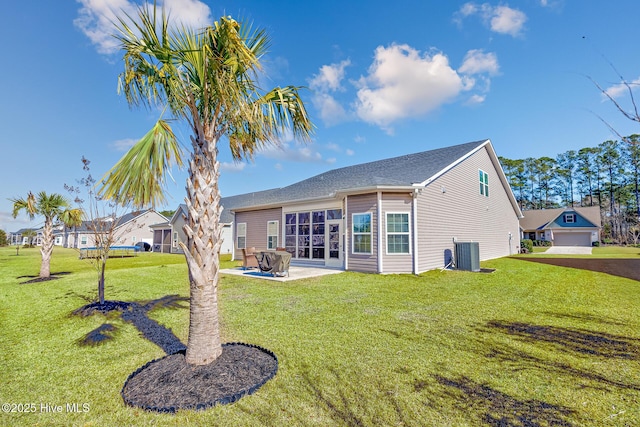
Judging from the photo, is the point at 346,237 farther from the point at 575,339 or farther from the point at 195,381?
the point at 195,381

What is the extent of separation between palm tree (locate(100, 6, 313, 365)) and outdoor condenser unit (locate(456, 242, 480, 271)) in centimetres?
1108

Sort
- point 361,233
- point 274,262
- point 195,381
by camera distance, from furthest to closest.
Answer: point 361,233
point 274,262
point 195,381

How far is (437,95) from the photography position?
1633cm

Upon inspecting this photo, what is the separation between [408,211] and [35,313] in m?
11.1

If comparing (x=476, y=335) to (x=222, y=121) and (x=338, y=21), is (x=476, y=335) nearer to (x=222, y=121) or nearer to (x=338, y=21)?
(x=222, y=121)

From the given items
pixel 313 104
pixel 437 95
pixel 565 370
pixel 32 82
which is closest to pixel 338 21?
pixel 437 95

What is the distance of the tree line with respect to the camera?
44.1 metres

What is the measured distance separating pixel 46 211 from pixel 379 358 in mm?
14244

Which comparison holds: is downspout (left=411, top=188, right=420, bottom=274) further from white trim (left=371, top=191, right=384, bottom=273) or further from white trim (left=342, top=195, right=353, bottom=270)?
white trim (left=342, top=195, right=353, bottom=270)

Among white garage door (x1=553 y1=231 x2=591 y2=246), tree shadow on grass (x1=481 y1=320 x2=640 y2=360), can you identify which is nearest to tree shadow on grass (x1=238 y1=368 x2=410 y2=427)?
tree shadow on grass (x1=481 y1=320 x2=640 y2=360)

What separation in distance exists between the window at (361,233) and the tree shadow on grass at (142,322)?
6587mm

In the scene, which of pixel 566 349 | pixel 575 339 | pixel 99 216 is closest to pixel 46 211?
pixel 99 216

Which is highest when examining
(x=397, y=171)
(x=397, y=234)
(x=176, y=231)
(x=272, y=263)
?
(x=397, y=171)

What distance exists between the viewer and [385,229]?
35.7ft
